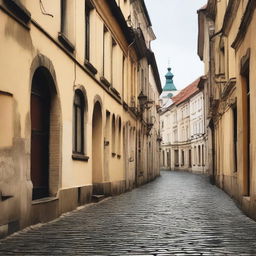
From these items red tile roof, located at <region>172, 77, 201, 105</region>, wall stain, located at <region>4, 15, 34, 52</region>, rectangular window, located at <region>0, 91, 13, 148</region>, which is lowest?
rectangular window, located at <region>0, 91, 13, 148</region>

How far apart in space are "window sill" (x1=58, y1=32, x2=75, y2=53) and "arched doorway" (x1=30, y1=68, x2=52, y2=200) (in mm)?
1202

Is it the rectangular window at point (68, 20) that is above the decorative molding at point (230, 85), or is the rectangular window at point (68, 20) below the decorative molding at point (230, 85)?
above

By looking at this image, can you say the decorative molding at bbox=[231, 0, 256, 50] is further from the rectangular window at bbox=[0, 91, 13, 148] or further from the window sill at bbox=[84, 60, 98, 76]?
the rectangular window at bbox=[0, 91, 13, 148]

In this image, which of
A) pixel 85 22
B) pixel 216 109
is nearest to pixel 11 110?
pixel 85 22

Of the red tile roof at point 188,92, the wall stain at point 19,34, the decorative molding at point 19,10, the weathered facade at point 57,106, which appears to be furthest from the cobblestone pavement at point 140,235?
the red tile roof at point 188,92

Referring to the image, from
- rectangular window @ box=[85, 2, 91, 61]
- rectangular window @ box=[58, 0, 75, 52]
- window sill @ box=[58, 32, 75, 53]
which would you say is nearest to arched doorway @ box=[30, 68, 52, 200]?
window sill @ box=[58, 32, 75, 53]

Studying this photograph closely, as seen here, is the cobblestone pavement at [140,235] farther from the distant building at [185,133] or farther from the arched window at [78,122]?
the distant building at [185,133]

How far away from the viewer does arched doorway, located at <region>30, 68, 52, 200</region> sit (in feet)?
37.9

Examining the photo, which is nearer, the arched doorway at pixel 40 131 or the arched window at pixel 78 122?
the arched doorway at pixel 40 131

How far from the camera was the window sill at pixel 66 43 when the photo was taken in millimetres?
12643

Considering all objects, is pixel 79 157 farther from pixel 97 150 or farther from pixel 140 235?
pixel 140 235

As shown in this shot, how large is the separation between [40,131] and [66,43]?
93.2 inches

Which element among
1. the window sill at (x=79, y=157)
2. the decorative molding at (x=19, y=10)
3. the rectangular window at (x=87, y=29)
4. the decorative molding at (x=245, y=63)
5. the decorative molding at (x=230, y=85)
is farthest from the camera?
the decorative molding at (x=230, y=85)

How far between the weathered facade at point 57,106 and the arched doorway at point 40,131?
2 cm
